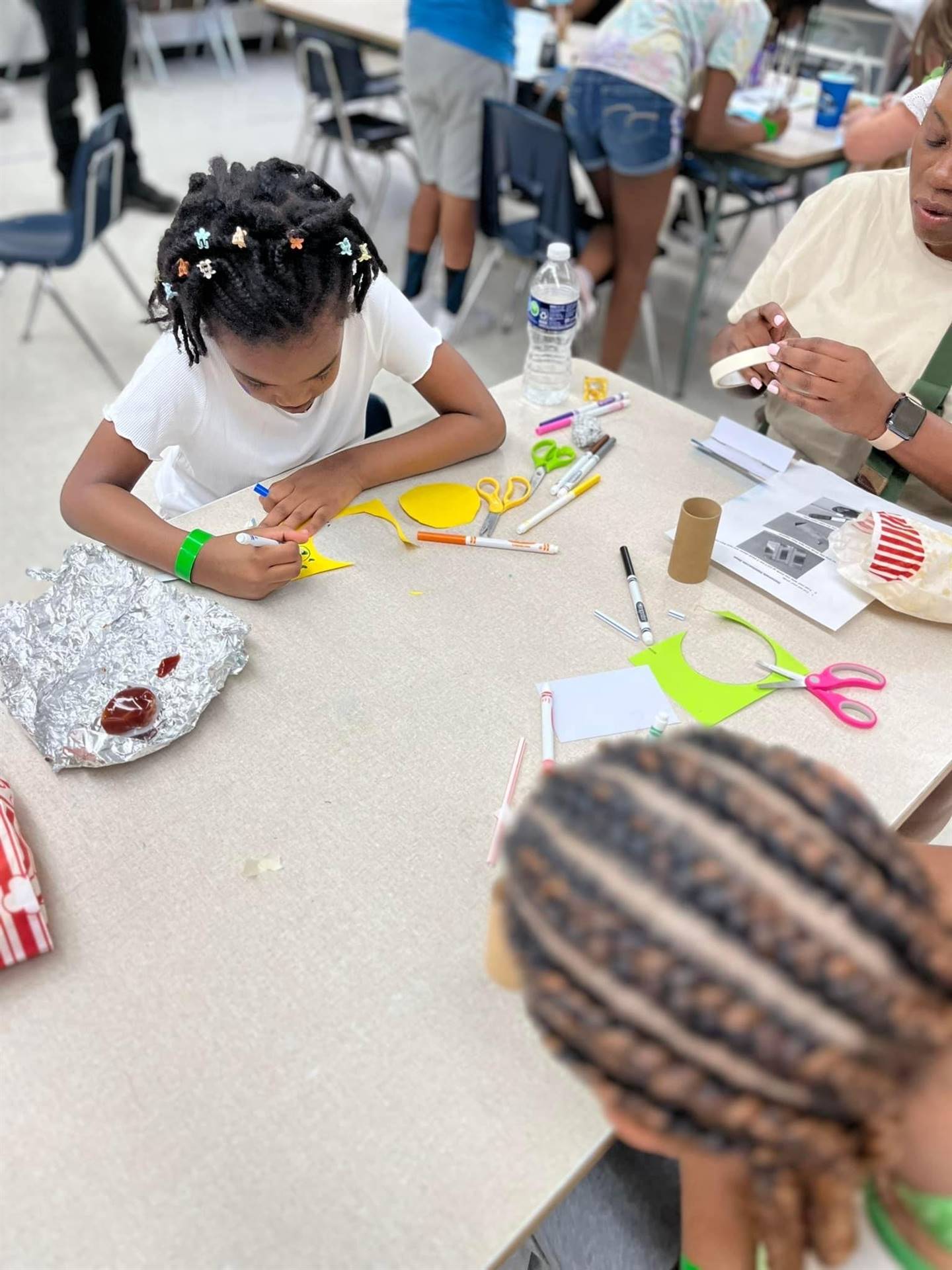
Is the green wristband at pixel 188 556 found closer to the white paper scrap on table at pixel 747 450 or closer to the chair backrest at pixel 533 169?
the white paper scrap on table at pixel 747 450

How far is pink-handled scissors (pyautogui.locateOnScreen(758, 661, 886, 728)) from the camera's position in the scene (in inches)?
37.7

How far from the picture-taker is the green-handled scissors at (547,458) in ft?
4.21

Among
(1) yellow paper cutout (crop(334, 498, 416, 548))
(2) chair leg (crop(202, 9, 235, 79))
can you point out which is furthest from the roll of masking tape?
(2) chair leg (crop(202, 9, 235, 79))

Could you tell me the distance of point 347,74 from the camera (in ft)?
10.9

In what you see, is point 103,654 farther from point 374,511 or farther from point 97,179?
point 97,179

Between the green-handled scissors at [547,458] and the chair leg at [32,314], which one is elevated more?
the green-handled scissors at [547,458]

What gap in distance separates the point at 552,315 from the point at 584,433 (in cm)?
20

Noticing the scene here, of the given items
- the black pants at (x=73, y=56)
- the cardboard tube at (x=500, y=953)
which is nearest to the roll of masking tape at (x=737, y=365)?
the cardboard tube at (x=500, y=953)

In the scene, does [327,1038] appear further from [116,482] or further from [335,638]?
[116,482]

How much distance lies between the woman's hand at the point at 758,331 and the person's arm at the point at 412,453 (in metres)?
0.39

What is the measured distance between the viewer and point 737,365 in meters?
1.25

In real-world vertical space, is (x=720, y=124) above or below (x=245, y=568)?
above

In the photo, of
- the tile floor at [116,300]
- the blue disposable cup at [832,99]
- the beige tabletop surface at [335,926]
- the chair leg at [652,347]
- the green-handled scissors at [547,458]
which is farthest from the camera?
the chair leg at [652,347]

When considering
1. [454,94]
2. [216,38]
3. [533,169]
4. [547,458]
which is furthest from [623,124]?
[216,38]
